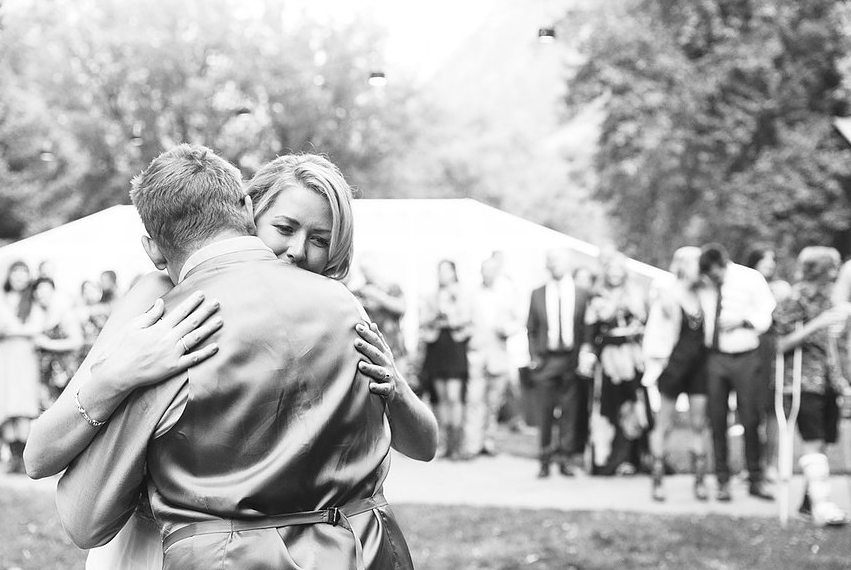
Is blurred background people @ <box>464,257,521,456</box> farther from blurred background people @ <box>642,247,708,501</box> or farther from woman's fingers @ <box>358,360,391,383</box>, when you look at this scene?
woman's fingers @ <box>358,360,391,383</box>

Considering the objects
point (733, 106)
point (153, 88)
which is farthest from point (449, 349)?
point (153, 88)

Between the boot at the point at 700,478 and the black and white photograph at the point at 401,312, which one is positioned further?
the boot at the point at 700,478

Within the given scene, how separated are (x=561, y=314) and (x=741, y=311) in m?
2.14

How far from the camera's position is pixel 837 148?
76.1 feet

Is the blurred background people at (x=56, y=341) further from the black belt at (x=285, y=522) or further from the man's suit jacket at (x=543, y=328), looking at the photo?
the black belt at (x=285, y=522)

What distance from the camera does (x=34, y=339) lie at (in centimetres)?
1047

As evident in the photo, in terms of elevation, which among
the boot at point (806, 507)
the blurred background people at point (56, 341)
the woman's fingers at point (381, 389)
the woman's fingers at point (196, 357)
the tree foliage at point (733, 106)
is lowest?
the boot at point (806, 507)

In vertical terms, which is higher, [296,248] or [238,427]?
[296,248]

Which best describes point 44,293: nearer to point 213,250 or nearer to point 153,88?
point 213,250

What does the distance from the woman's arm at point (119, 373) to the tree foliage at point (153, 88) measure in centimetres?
3011

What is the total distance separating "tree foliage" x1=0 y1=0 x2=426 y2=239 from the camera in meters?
31.7

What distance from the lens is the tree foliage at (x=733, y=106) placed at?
869 inches

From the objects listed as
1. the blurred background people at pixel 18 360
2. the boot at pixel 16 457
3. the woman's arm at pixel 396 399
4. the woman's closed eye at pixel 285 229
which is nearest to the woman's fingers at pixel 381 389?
the woman's arm at pixel 396 399

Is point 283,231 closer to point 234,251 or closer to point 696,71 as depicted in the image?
point 234,251
